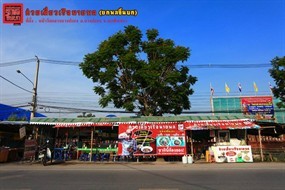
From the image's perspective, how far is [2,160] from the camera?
21.4 m

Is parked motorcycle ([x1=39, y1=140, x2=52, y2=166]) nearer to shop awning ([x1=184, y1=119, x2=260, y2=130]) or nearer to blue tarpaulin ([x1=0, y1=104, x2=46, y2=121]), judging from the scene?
shop awning ([x1=184, y1=119, x2=260, y2=130])

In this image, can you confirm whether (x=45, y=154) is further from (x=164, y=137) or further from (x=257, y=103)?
(x=257, y=103)

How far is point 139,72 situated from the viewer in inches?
930

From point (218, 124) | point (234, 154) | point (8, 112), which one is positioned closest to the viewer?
point (234, 154)

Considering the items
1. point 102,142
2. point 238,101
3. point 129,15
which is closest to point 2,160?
point 102,142

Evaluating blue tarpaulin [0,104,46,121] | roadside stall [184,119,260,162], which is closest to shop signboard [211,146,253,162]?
roadside stall [184,119,260,162]

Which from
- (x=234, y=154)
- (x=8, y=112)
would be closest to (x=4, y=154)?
(x=234, y=154)

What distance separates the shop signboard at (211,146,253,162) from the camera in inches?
777

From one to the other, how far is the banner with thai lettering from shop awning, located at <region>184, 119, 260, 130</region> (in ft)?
2.39

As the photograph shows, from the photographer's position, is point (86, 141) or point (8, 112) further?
point (8, 112)

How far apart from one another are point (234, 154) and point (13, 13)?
710 inches

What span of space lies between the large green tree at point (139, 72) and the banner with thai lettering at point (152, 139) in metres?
3.64

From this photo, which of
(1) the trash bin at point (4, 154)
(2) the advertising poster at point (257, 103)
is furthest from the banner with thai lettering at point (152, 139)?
(2) the advertising poster at point (257, 103)

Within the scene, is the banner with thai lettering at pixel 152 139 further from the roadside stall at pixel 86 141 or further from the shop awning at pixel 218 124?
the roadside stall at pixel 86 141
